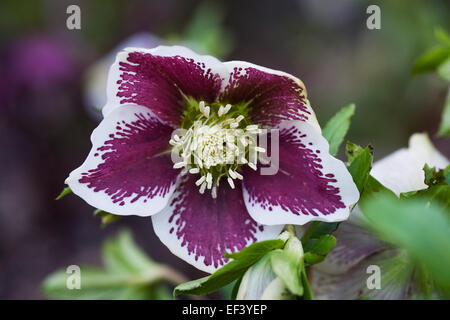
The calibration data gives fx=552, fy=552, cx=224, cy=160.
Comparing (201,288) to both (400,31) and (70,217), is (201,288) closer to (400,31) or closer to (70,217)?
(400,31)

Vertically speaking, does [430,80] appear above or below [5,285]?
above

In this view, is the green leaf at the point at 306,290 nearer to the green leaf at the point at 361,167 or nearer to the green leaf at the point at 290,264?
the green leaf at the point at 290,264

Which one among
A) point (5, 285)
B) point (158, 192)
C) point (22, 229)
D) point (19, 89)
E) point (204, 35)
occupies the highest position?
point (204, 35)

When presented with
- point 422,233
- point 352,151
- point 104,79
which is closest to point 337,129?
point 352,151

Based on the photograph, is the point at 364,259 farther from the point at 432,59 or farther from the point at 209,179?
the point at 432,59

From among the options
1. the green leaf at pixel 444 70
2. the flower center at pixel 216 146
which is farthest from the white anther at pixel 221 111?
the green leaf at pixel 444 70
